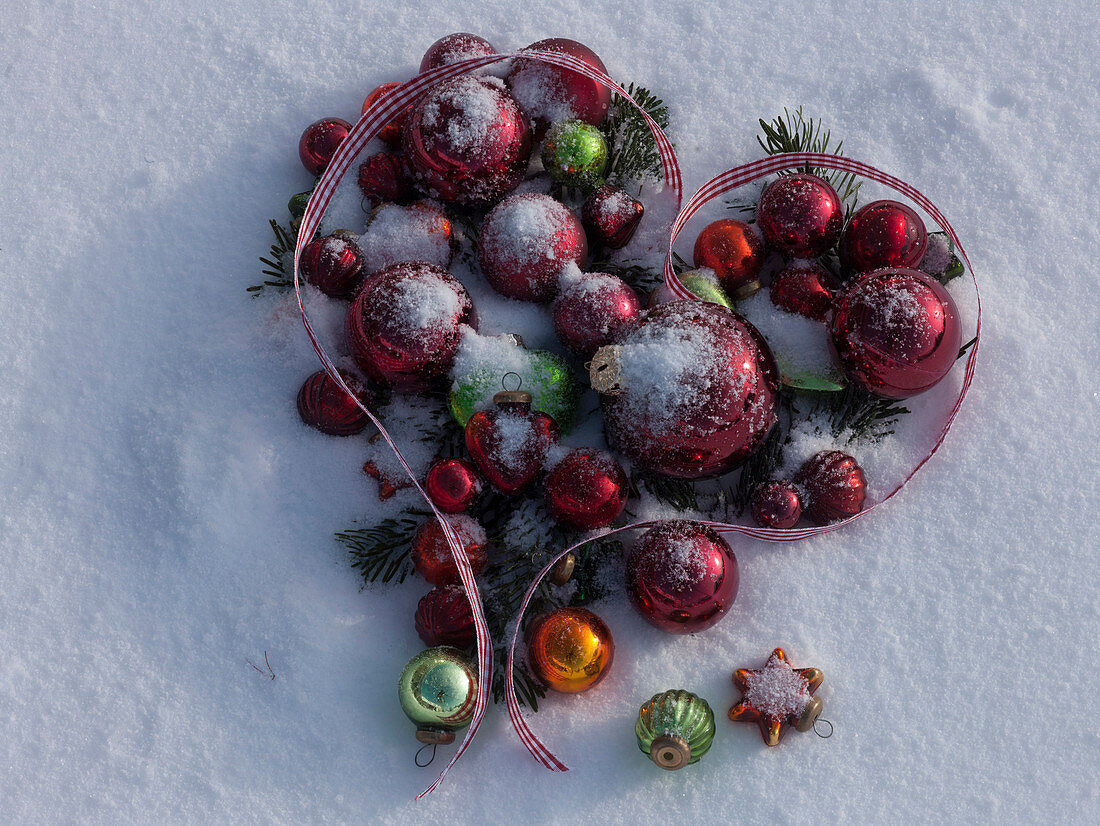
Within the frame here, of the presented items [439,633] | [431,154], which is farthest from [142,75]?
[439,633]

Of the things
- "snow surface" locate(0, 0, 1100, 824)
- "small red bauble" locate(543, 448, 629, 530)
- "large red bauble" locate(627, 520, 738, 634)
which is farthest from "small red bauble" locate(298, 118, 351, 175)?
"large red bauble" locate(627, 520, 738, 634)

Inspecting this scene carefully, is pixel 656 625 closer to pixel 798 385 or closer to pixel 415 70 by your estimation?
pixel 798 385

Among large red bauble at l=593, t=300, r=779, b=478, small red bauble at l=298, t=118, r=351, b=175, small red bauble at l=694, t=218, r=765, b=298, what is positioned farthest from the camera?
small red bauble at l=298, t=118, r=351, b=175

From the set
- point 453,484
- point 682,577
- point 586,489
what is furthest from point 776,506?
point 453,484

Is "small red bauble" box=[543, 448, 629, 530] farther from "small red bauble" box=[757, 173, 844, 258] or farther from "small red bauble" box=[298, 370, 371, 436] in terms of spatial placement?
"small red bauble" box=[757, 173, 844, 258]

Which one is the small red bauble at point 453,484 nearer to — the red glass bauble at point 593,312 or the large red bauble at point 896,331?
the red glass bauble at point 593,312

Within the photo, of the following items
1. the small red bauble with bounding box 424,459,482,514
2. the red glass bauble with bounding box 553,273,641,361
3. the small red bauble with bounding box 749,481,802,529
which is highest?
the red glass bauble with bounding box 553,273,641,361
